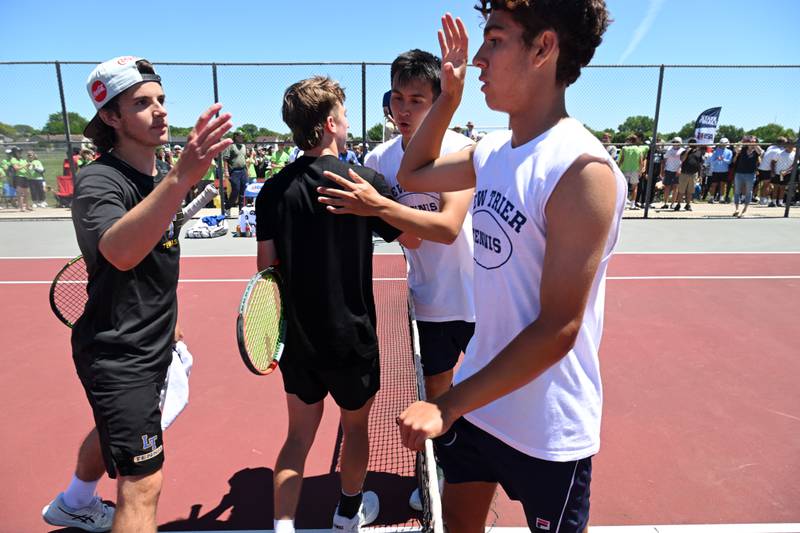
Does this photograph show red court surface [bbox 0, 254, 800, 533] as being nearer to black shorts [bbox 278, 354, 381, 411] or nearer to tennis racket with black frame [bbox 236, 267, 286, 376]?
black shorts [bbox 278, 354, 381, 411]

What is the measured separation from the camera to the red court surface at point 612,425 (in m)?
3.10

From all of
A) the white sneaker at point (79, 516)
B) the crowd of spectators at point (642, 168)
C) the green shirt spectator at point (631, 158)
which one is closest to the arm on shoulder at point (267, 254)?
the white sneaker at point (79, 516)

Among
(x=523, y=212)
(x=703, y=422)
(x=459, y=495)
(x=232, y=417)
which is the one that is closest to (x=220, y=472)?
(x=232, y=417)

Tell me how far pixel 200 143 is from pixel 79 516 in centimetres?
230

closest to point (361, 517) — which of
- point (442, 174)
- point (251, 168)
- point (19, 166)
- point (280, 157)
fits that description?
point (442, 174)

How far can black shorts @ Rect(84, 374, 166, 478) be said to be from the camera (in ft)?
7.02

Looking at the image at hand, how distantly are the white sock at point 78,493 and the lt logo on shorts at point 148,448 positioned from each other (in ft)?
3.02

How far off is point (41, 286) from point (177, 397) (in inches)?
262

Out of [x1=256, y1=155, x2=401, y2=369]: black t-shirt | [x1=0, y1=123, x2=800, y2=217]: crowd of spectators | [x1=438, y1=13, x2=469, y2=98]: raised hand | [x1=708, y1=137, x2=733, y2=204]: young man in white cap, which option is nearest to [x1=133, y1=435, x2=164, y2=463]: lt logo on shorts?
[x1=256, y1=155, x2=401, y2=369]: black t-shirt

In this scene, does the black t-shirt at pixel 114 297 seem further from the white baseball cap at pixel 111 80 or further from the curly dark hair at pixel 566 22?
the curly dark hair at pixel 566 22

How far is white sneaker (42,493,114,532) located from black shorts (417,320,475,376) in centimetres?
195

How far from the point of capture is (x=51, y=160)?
55.0 feet

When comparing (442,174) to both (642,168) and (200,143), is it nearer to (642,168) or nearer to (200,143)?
(200,143)

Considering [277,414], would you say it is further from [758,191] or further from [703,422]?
[758,191]
